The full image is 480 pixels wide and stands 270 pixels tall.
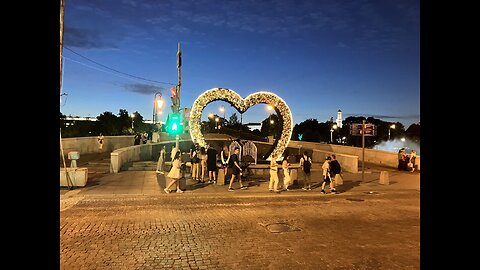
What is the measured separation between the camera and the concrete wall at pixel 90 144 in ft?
92.8

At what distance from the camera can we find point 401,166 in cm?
2436

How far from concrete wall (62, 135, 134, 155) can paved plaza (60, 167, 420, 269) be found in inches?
552

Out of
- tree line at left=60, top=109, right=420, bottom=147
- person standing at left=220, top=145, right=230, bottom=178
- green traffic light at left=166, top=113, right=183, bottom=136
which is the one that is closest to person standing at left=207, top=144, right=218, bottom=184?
person standing at left=220, top=145, right=230, bottom=178

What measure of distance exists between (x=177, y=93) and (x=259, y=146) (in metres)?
19.0

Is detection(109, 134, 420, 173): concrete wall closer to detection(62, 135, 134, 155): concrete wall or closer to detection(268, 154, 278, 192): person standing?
detection(62, 135, 134, 155): concrete wall

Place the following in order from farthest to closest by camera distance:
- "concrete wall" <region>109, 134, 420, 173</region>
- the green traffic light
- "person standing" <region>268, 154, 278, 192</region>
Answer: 1. "concrete wall" <region>109, 134, 420, 173</region>
2. the green traffic light
3. "person standing" <region>268, 154, 278, 192</region>

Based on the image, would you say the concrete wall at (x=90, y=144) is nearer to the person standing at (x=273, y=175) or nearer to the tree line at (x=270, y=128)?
the tree line at (x=270, y=128)

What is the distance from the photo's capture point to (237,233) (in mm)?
8930

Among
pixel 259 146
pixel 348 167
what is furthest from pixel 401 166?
pixel 259 146

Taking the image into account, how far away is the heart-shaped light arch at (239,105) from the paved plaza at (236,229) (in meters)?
6.82

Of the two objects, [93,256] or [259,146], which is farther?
[259,146]

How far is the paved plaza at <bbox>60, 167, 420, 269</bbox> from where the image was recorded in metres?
6.99
